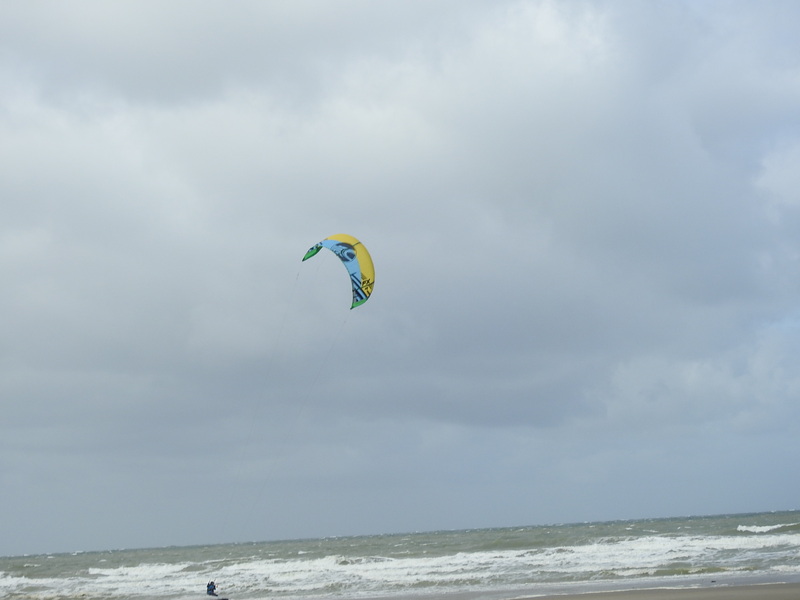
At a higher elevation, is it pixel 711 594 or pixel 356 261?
pixel 356 261

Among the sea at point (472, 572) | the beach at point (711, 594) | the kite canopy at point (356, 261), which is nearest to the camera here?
the beach at point (711, 594)

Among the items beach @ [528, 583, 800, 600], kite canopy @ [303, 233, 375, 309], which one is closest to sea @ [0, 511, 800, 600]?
beach @ [528, 583, 800, 600]

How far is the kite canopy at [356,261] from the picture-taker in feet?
67.9

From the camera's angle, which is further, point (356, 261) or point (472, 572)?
point (472, 572)

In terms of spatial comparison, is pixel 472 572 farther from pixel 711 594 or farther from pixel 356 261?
pixel 356 261

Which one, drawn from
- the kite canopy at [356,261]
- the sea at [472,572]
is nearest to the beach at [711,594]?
the sea at [472,572]

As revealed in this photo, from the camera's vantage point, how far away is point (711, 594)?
19281 millimetres

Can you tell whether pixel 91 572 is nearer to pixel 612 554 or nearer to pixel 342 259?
pixel 612 554

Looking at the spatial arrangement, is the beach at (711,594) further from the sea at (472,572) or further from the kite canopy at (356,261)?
the kite canopy at (356,261)

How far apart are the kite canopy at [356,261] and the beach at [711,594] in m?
8.82

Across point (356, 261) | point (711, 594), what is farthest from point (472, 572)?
point (356, 261)

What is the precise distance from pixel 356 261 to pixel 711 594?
11714 mm

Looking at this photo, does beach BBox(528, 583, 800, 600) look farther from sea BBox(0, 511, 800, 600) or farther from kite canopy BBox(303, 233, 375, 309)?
kite canopy BBox(303, 233, 375, 309)

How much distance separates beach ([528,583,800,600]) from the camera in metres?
18.4
